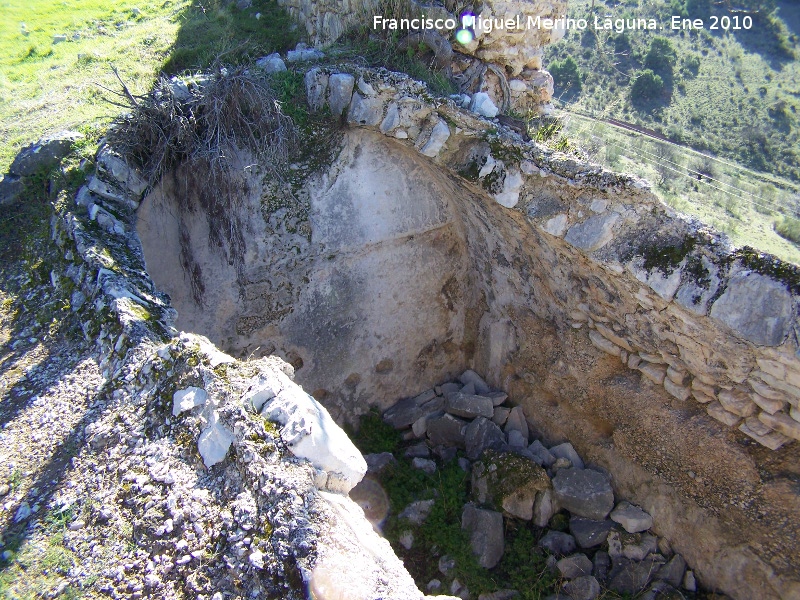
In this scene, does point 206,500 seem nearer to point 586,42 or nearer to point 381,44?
point 381,44

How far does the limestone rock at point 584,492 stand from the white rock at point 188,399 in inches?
124

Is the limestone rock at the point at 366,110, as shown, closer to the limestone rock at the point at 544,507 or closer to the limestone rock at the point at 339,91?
the limestone rock at the point at 339,91

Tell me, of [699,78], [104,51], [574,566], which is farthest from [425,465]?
[699,78]

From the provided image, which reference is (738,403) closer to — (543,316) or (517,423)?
(543,316)

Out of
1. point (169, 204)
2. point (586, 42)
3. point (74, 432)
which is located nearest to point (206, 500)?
point (74, 432)

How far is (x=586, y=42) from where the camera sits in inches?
632

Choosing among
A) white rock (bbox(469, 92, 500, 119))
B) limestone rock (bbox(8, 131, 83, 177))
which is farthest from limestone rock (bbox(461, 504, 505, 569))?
limestone rock (bbox(8, 131, 83, 177))

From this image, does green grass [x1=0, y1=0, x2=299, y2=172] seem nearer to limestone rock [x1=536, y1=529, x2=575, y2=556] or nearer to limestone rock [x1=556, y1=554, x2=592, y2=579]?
limestone rock [x1=536, y1=529, x2=575, y2=556]

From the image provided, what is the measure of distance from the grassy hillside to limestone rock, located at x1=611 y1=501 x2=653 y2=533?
10.2 m

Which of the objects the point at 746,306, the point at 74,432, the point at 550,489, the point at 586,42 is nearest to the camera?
the point at 74,432

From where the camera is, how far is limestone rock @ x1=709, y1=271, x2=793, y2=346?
10.5ft

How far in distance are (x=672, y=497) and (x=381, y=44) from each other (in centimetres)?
436

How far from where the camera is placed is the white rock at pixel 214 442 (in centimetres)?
243


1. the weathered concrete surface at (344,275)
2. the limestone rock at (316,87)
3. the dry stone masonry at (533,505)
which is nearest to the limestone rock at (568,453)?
the dry stone masonry at (533,505)
